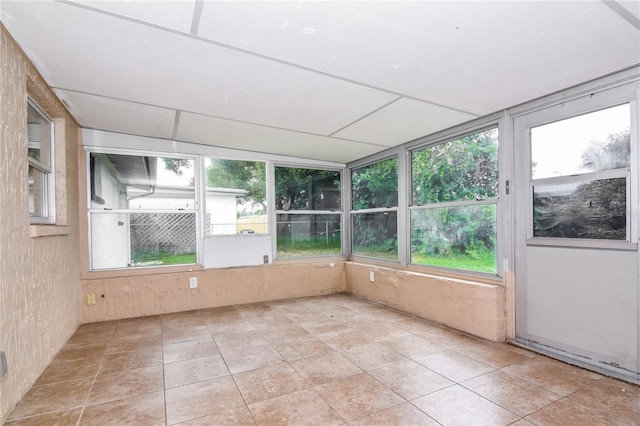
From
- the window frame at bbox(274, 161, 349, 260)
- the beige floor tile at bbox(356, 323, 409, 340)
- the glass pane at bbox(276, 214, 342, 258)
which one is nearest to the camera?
the beige floor tile at bbox(356, 323, 409, 340)

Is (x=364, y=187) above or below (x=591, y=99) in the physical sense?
below

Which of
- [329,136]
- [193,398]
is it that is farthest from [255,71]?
[193,398]

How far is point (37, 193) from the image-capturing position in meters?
2.57

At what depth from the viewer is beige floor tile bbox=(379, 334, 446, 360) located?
2.62 meters

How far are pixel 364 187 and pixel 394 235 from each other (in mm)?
1033

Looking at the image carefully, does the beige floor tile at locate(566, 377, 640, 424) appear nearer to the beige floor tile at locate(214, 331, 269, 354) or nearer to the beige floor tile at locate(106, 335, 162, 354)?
the beige floor tile at locate(214, 331, 269, 354)

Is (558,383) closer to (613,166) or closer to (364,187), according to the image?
(613,166)

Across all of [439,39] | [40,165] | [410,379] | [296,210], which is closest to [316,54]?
[439,39]

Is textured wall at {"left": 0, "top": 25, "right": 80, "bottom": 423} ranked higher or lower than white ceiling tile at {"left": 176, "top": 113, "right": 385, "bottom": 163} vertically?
lower

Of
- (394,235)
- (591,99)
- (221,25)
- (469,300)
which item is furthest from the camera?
(394,235)

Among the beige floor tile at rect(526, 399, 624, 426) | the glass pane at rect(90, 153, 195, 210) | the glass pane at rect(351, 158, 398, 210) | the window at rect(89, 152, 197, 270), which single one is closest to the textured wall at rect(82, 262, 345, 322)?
the window at rect(89, 152, 197, 270)

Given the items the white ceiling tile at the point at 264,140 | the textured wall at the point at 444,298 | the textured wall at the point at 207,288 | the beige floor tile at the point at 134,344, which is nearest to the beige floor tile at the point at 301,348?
the beige floor tile at the point at 134,344

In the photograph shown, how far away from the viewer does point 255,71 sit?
2.13 m

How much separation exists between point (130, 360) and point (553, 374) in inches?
129
